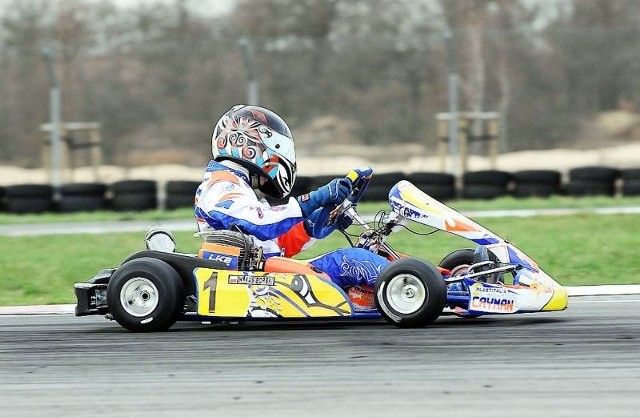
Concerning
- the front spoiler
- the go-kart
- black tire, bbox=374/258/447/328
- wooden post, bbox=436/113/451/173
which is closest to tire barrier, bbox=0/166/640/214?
wooden post, bbox=436/113/451/173

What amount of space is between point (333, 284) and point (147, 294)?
1060mm

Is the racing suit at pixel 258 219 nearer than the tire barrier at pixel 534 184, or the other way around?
the racing suit at pixel 258 219

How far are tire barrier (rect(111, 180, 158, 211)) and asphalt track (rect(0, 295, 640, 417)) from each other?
9494mm

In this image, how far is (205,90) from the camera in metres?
18.0

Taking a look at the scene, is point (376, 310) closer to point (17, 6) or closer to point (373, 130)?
point (373, 130)

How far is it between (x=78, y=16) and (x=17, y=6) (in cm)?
141

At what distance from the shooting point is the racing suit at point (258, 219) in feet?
21.7

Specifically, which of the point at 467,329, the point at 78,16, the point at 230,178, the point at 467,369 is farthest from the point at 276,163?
the point at 78,16

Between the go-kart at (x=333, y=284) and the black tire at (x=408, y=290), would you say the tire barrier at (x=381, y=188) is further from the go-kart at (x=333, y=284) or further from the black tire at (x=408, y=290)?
the black tire at (x=408, y=290)

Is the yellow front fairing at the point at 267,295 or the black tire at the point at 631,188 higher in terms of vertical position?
the black tire at the point at 631,188

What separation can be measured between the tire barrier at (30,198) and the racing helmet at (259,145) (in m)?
10.2

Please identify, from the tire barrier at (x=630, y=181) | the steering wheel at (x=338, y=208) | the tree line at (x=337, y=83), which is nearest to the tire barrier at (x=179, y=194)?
the tree line at (x=337, y=83)

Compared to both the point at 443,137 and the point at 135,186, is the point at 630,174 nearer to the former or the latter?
the point at 443,137

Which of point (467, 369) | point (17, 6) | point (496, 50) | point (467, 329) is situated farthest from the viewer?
point (17, 6)
